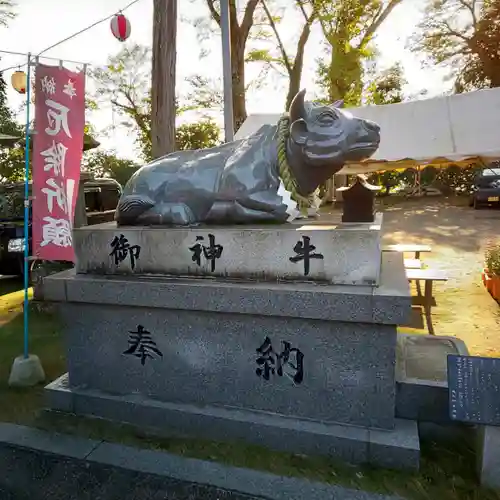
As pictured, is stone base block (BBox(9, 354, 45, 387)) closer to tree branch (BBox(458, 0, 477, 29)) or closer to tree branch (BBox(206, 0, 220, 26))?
tree branch (BBox(206, 0, 220, 26))

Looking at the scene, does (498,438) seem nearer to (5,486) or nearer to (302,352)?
(302,352)

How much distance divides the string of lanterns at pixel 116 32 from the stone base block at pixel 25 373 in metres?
3.72

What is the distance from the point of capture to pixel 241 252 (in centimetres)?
284

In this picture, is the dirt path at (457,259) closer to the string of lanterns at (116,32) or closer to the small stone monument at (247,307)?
the small stone monument at (247,307)

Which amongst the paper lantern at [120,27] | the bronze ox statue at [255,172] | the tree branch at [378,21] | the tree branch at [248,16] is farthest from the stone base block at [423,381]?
the tree branch at [378,21]

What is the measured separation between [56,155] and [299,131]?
2.42 metres

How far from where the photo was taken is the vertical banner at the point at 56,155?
3.96 m

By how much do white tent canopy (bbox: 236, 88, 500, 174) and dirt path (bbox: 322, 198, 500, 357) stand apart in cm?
203

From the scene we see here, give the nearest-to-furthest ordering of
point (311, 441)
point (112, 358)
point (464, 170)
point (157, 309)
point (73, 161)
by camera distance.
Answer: point (311, 441) → point (157, 309) → point (112, 358) → point (73, 161) → point (464, 170)

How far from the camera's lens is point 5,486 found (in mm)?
2625

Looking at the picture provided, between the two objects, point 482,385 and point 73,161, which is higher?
point 73,161

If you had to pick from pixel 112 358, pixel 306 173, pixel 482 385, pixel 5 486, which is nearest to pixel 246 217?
pixel 306 173

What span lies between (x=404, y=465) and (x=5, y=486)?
2380mm

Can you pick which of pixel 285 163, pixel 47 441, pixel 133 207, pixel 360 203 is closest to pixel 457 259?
pixel 360 203
